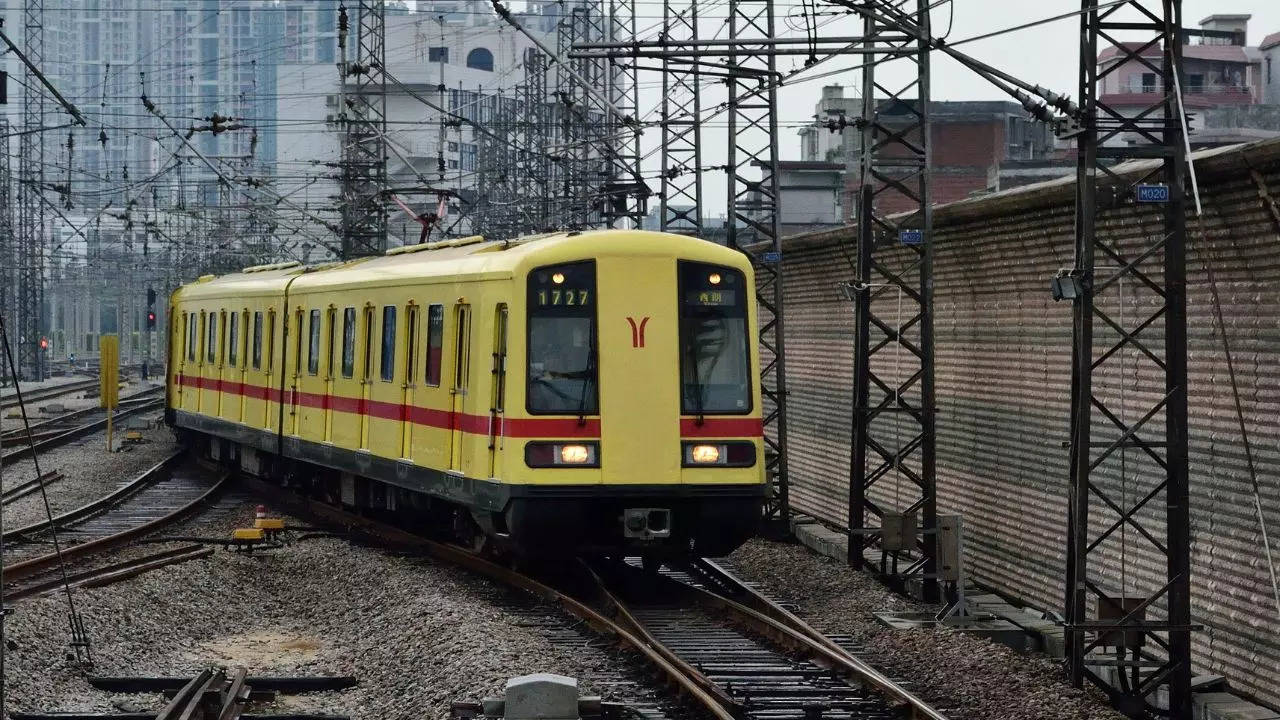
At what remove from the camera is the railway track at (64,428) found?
33.6 m

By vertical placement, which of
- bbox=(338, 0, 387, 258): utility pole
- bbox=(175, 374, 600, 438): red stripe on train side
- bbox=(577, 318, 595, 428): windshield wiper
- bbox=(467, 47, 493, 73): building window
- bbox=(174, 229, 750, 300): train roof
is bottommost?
bbox=(175, 374, 600, 438): red stripe on train side

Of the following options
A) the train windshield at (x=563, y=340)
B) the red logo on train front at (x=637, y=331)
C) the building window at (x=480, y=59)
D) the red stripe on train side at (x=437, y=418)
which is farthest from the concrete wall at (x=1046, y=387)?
the building window at (x=480, y=59)

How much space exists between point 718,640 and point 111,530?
380 inches

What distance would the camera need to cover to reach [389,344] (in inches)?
701

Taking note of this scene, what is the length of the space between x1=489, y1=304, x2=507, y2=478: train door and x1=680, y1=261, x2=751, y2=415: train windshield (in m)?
1.38

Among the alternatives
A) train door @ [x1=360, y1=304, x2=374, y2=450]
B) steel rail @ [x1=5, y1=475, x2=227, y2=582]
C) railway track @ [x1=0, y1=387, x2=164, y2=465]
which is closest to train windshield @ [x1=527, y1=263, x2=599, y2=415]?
steel rail @ [x1=5, y1=475, x2=227, y2=582]

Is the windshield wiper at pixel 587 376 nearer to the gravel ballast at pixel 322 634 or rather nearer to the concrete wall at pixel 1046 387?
the gravel ballast at pixel 322 634

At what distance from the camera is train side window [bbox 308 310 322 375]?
20.9m

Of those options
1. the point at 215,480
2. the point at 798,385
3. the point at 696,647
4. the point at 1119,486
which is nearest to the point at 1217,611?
the point at 1119,486

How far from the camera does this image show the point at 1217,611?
38.7ft

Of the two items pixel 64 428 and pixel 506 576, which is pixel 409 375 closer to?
pixel 506 576

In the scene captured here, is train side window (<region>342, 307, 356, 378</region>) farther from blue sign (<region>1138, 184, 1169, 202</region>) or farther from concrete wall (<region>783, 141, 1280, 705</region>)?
blue sign (<region>1138, 184, 1169, 202</region>)

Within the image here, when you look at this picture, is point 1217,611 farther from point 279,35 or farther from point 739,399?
point 279,35

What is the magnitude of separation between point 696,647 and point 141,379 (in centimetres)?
6241
